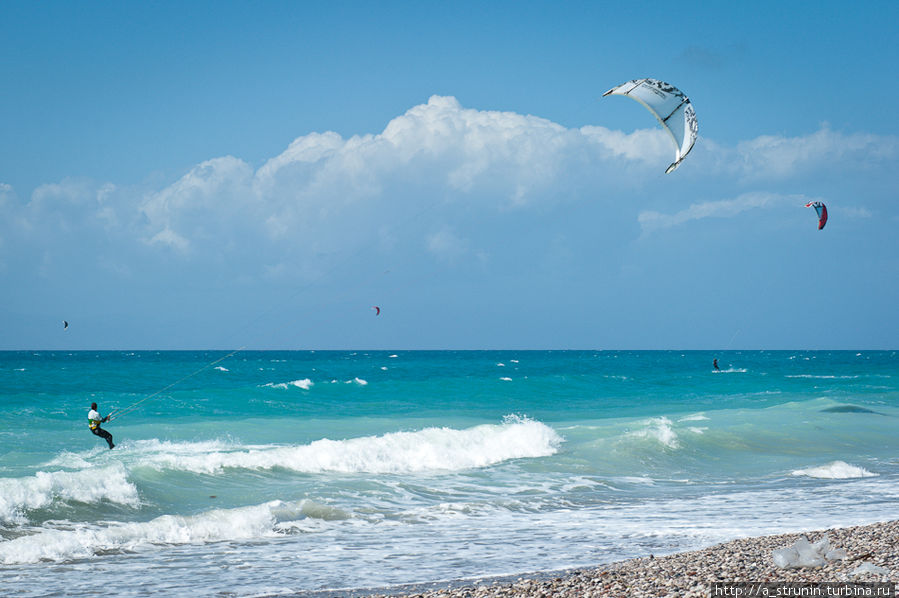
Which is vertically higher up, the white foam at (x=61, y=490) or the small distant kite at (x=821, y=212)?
the small distant kite at (x=821, y=212)

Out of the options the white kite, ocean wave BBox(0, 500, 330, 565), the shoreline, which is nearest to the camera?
the shoreline

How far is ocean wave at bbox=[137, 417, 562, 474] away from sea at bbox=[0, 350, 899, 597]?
6 cm

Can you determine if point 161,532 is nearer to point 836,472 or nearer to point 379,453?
point 379,453

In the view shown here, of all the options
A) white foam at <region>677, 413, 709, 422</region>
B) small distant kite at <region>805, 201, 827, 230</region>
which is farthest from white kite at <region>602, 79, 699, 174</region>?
white foam at <region>677, 413, 709, 422</region>

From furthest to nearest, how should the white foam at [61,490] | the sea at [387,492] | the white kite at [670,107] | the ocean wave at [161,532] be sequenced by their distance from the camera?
the white kite at [670,107] → the white foam at [61,490] → the ocean wave at [161,532] → the sea at [387,492]

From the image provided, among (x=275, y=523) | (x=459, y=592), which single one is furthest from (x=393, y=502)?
(x=459, y=592)

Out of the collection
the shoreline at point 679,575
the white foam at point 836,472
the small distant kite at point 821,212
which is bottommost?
the white foam at point 836,472

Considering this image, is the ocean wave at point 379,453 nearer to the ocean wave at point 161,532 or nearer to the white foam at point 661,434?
the white foam at point 661,434

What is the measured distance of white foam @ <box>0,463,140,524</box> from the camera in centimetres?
1115

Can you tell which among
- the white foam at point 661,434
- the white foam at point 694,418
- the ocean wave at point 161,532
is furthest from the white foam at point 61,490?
the white foam at point 694,418

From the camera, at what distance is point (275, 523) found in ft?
35.6

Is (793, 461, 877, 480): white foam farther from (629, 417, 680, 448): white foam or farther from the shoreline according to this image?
the shoreline

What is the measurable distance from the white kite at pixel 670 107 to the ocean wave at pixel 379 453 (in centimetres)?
825

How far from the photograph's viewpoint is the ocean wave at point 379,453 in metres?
15.5
